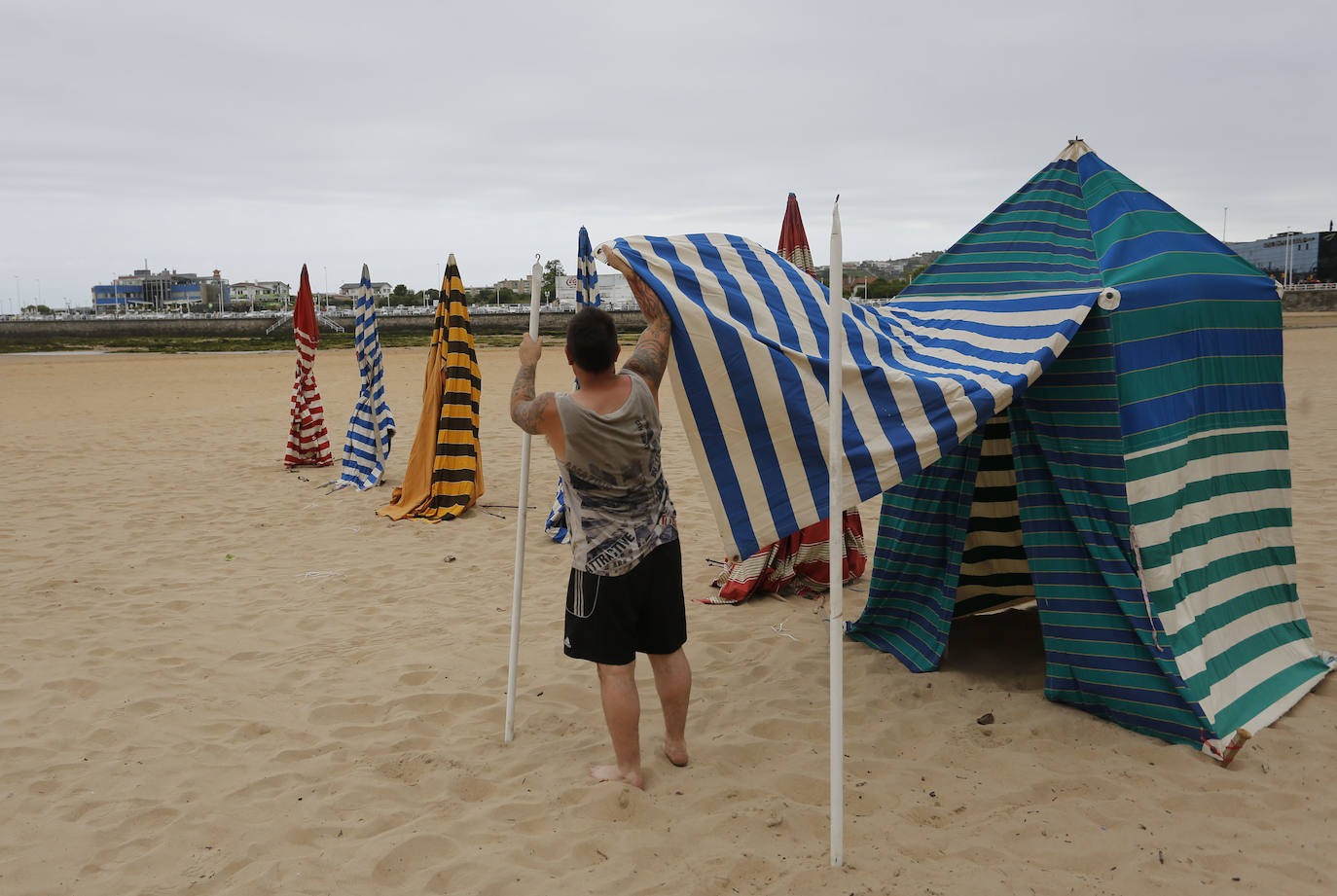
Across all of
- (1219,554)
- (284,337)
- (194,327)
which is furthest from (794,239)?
(194,327)

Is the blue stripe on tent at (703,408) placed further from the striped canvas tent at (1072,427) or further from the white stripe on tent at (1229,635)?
the white stripe on tent at (1229,635)

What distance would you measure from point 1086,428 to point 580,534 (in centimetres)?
214

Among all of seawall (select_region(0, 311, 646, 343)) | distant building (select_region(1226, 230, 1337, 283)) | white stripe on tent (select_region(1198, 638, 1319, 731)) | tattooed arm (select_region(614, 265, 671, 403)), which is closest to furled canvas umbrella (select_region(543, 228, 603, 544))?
tattooed arm (select_region(614, 265, 671, 403))

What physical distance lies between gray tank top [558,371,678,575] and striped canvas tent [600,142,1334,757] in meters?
0.26

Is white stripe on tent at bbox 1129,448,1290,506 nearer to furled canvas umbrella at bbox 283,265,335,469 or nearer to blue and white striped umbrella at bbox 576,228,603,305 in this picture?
blue and white striped umbrella at bbox 576,228,603,305

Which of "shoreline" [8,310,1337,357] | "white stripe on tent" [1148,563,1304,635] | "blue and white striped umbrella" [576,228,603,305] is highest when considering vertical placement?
"shoreline" [8,310,1337,357]

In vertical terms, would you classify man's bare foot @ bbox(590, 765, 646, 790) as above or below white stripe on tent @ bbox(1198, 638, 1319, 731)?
below

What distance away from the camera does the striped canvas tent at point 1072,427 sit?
10.8 ft

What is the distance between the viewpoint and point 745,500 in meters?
3.29

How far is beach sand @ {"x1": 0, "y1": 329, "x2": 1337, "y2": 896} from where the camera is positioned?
2.79 m

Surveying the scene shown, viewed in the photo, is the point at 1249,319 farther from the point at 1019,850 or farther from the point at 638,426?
the point at 638,426

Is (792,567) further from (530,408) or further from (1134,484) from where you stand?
(530,408)

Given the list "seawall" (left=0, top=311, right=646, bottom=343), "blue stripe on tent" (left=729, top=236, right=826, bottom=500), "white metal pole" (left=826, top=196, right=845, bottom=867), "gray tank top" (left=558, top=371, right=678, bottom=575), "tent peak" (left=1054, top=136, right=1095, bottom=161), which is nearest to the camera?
"white metal pole" (left=826, top=196, right=845, bottom=867)

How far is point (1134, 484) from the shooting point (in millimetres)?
3521
